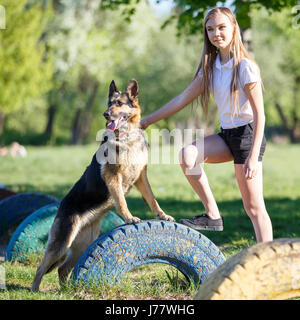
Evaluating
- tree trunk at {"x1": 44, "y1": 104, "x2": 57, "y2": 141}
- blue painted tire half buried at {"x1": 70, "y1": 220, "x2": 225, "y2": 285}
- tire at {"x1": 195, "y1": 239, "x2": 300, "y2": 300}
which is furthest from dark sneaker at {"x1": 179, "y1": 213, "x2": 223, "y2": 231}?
tree trunk at {"x1": 44, "y1": 104, "x2": 57, "y2": 141}

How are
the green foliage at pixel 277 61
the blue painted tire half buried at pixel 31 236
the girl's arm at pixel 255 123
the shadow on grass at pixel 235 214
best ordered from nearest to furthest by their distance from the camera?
the girl's arm at pixel 255 123, the blue painted tire half buried at pixel 31 236, the shadow on grass at pixel 235 214, the green foliage at pixel 277 61

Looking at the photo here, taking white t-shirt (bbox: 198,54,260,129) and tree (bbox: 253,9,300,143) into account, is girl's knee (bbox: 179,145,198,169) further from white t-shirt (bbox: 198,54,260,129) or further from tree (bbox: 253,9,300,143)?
tree (bbox: 253,9,300,143)

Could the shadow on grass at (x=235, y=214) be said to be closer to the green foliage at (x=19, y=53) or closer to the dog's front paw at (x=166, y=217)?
the dog's front paw at (x=166, y=217)

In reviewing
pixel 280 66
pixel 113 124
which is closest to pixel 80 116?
pixel 280 66

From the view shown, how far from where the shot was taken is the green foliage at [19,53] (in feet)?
75.7

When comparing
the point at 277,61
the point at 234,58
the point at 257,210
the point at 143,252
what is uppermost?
the point at 277,61

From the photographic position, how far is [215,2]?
723cm

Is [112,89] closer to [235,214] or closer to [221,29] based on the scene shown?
[221,29]

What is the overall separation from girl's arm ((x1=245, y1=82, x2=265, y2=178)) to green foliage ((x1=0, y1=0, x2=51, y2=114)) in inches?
853

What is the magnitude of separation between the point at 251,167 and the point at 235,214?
448 centimetres

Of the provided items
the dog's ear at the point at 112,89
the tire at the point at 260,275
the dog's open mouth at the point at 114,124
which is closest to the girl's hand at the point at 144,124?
the dog's open mouth at the point at 114,124

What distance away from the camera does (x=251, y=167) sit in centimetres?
357

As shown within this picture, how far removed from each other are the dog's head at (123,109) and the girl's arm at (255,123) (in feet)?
4.13
